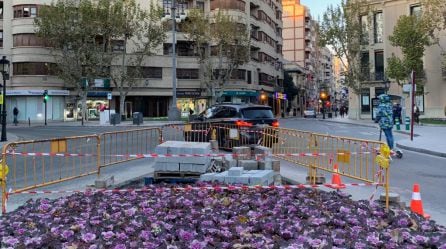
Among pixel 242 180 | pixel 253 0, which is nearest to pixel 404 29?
pixel 253 0

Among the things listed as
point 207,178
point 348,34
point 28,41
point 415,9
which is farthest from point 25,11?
point 207,178

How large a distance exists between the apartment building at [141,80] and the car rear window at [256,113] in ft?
122

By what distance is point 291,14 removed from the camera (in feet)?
360

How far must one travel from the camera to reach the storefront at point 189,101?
57.4m

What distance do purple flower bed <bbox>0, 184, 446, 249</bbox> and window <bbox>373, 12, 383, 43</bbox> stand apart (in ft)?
164

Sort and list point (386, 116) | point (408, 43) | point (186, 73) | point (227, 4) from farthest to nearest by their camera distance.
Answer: point (227, 4) < point (186, 73) < point (408, 43) < point (386, 116)

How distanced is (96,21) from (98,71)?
4998 mm

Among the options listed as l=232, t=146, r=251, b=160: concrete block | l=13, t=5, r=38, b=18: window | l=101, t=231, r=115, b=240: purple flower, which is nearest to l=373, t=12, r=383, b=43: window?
l=13, t=5, r=38, b=18: window

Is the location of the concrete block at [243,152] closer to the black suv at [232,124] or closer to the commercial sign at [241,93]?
the black suv at [232,124]

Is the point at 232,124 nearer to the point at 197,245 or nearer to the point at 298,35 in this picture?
the point at 197,245

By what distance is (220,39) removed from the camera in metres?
51.3

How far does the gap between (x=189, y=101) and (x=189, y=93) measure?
173 centimetres

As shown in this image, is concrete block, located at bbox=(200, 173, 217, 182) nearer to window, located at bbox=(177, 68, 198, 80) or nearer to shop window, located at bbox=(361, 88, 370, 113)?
shop window, located at bbox=(361, 88, 370, 113)

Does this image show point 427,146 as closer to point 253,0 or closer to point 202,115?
point 202,115
